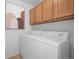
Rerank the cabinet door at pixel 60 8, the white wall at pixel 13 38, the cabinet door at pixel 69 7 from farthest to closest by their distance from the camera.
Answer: the white wall at pixel 13 38
the cabinet door at pixel 60 8
the cabinet door at pixel 69 7

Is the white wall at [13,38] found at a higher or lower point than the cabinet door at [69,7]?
lower

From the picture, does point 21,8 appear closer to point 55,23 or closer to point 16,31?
point 16,31

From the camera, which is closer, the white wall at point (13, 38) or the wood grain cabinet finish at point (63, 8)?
the wood grain cabinet finish at point (63, 8)

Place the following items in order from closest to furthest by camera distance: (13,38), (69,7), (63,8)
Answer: (69,7) → (63,8) → (13,38)

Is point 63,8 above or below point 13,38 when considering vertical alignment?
above

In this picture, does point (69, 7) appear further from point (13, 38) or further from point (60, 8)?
point (13, 38)

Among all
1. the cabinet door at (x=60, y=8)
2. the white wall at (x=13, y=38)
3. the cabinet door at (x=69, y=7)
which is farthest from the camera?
the white wall at (x=13, y=38)

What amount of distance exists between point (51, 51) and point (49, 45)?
102 mm

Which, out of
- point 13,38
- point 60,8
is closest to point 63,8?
point 60,8

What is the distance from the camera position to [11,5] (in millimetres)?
4363

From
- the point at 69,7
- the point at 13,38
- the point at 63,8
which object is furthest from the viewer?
the point at 13,38

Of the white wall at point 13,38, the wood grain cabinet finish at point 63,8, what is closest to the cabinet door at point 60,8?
the wood grain cabinet finish at point 63,8

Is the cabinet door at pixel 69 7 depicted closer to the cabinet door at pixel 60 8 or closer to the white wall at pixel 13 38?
the cabinet door at pixel 60 8

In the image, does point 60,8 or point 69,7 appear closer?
point 69,7
